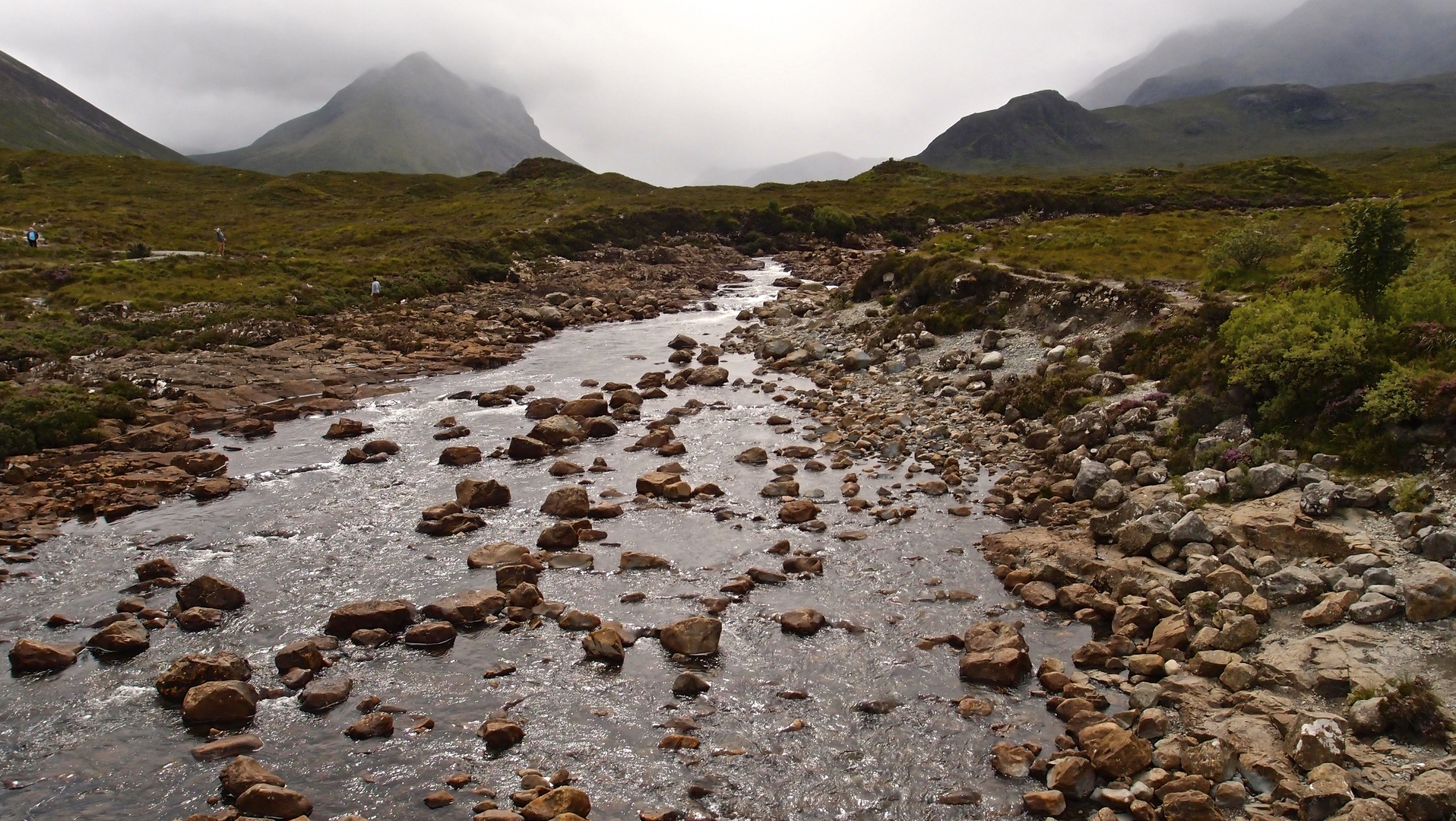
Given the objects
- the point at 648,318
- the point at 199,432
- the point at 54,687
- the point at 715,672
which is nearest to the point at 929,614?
the point at 715,672

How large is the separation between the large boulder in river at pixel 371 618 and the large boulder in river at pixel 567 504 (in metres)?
6.41

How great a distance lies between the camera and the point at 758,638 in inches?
647

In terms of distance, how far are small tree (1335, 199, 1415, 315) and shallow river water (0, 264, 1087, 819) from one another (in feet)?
39.6

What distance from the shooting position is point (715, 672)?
50.0 ft

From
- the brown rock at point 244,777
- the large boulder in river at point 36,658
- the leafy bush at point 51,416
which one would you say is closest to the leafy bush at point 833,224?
the leafy bush at point 51,416

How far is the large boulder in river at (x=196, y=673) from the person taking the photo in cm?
1436

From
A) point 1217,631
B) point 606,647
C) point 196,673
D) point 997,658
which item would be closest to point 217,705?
point 196,673

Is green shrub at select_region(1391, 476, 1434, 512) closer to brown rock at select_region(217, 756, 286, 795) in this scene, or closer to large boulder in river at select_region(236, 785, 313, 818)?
large boulder in river at select_region(236, 785, 313, 818)

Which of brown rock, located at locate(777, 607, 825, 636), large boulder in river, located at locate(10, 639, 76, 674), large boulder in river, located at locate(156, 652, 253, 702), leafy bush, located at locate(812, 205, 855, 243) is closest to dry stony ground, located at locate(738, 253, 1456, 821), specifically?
brown rock, located at locate(777, 607, 825, 636)

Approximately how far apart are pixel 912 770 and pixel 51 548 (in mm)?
22160

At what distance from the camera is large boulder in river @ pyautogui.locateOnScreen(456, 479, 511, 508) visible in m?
23.5

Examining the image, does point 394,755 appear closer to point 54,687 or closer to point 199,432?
point 54,687

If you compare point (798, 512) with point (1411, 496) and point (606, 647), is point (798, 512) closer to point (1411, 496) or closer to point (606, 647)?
point (606, 647)

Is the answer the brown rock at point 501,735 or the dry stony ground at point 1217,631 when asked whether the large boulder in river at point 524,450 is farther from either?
the brown rock at point 501,735
